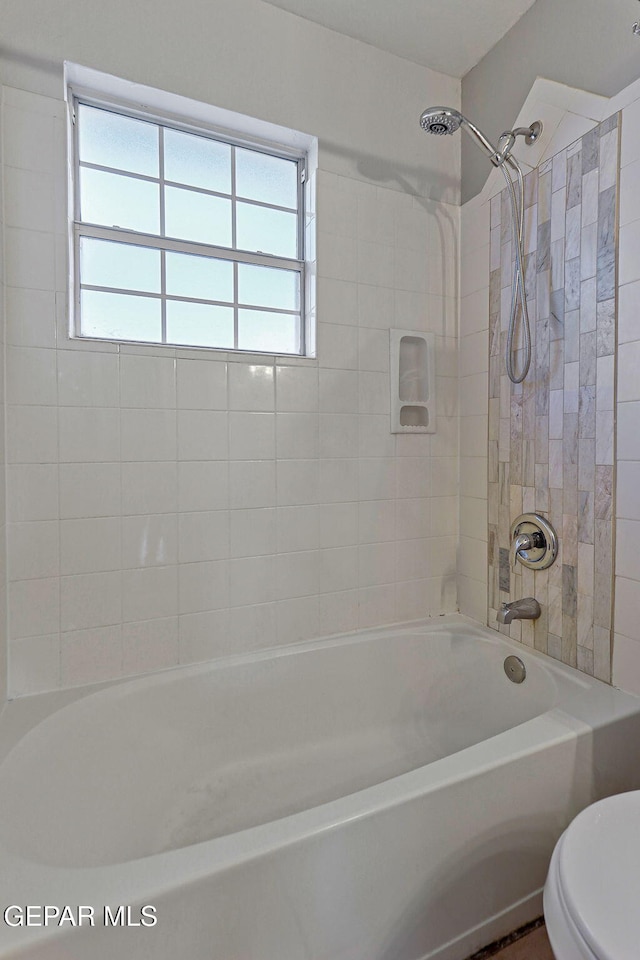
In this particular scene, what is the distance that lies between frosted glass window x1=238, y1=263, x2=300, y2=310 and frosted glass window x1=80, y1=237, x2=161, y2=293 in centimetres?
30

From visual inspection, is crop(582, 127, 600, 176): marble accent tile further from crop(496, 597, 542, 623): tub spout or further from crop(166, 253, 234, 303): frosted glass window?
crop(496, 597, 542, 623): tub spout

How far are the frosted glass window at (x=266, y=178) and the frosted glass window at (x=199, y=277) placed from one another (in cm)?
30

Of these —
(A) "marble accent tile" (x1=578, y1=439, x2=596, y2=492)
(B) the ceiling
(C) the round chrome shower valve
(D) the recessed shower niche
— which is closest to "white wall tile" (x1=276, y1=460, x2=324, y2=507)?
(D) the recessed shower niche

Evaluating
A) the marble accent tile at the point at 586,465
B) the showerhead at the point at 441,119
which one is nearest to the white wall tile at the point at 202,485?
the marble accent tile at the point at 586,465

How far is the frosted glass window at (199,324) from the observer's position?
5.45 feet

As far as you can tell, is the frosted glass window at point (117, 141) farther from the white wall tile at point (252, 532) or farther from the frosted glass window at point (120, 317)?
the white wall tile at point (252, 532)

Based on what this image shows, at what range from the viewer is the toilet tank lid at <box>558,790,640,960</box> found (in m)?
0.67

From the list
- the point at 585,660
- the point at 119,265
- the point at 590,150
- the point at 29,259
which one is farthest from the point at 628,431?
the point at 29,259

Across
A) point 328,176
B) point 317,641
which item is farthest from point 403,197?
point 317,641

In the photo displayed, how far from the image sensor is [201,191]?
5.58ft

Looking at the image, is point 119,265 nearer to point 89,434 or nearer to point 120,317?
point 120,317

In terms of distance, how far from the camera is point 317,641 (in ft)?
5.85

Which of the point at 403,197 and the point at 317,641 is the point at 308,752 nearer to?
the point at 317,641

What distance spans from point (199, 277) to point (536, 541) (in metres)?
1.50
